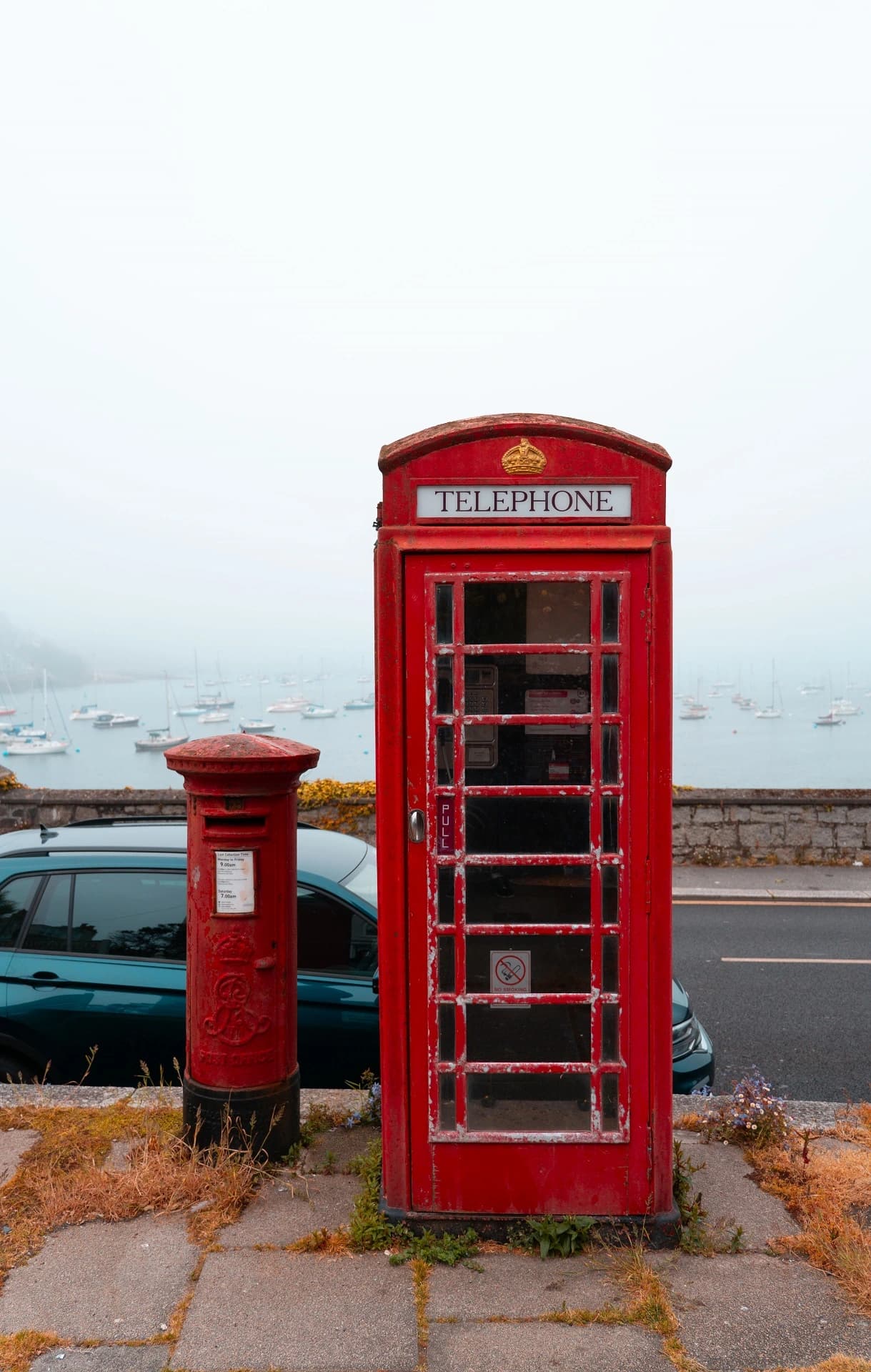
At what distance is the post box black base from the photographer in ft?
13.1

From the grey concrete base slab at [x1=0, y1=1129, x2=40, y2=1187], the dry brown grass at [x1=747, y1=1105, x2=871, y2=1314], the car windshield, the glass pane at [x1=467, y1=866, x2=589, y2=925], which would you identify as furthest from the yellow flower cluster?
the glass pane at [x1=467, y1=866, x2=589, y2=925]

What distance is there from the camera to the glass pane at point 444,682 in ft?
11.2

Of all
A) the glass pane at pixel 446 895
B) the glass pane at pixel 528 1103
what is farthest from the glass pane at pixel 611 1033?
the glass pane at pixel 446 895

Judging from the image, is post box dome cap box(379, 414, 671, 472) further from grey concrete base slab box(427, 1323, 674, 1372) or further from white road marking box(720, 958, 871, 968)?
white road marking box(720, 958, 871, 968)

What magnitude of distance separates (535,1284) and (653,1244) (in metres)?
0.51

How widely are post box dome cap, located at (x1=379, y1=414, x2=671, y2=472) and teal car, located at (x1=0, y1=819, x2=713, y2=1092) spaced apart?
263 cm

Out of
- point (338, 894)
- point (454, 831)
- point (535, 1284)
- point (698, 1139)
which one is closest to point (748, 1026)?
point (698, 1139)

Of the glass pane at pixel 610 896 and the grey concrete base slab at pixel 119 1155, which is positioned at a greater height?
the glass pane at pixel 610 896

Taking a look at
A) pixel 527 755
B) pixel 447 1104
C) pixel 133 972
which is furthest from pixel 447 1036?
pixel 133 972

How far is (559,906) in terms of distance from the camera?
3473 mm

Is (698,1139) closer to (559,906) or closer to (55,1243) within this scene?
(559,906)

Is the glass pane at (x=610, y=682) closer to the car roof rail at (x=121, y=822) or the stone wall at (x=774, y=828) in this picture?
the car roof rail at (x=121, y=822)

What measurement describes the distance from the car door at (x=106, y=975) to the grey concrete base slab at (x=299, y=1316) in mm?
1611

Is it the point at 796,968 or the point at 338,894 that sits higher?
the point at 338,894
